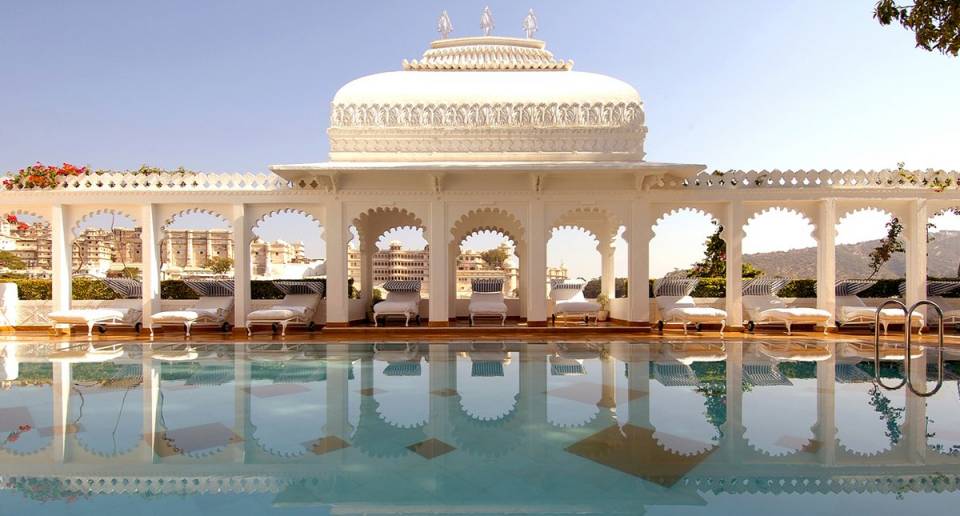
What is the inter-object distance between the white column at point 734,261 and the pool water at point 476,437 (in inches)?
140

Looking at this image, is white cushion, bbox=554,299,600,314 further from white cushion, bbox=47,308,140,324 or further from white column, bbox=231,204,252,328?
white cushion, bbox=47,308,140,324

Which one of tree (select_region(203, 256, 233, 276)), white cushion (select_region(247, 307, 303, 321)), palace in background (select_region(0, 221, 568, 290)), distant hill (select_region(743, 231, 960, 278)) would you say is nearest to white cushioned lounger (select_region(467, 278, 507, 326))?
palace in background (select_region(0, 221, 568, 290))

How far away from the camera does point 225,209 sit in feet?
36.4

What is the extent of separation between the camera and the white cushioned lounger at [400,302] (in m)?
11.2

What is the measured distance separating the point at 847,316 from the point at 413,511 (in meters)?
11.5

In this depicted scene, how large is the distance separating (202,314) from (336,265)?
3119mm

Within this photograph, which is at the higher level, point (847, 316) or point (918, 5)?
point (918, 5)

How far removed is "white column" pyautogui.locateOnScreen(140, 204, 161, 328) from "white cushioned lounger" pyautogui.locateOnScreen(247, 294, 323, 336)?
2233mm

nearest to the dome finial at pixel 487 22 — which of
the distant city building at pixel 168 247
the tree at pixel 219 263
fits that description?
the distant city building at pixel 168 247

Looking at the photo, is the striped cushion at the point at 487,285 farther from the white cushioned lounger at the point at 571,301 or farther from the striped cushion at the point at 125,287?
the striped cushion at the point at 125,287

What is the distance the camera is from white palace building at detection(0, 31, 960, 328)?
1078 cm

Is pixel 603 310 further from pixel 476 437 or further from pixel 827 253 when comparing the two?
pixel 476 437

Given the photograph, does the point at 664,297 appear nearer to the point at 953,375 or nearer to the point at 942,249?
the point at 953,375

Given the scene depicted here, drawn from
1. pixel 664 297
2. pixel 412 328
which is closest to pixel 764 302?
pixel 664 297
